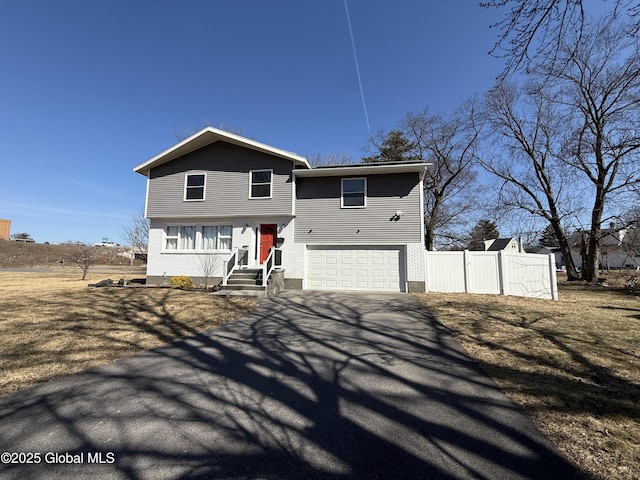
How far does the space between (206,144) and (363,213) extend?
27.7 feet

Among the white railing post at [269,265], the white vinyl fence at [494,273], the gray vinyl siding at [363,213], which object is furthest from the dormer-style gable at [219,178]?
the white vinyl fence at [494,273]

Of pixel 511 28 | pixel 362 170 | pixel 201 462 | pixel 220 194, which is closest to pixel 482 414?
pixel 201 462

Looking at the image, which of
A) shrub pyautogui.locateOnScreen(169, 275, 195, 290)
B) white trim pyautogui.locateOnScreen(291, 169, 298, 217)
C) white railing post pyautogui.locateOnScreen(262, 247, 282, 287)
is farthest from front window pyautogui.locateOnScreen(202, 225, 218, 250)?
white trim pyautogui.locateOnScreen(291, 169, 298, 217)

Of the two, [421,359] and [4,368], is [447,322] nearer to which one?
[421,359]

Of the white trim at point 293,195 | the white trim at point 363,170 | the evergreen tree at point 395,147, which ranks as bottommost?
the white trim at point 293,195

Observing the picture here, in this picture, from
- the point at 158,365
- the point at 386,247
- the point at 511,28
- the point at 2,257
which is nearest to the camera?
the point at 511,28

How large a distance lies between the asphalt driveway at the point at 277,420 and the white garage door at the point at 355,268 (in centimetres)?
770

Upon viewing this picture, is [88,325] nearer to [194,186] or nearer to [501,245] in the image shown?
[194,186]

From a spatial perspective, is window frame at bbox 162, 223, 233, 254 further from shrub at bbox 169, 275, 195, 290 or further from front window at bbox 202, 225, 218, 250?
shrub at bbox 169, 275, 195, 290

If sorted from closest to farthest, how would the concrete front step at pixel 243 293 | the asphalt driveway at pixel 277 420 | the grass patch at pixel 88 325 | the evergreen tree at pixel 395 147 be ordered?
1. the asphalt driveway at pixel 277 420
2. the grass patch at pixel 88 325
3. the concrete front step at pixel 243 293
4. the evergreen tree at pixel 395 147

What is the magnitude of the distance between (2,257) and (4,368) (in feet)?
136

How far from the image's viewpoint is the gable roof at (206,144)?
43.4 feet

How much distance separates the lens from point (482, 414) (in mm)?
2953

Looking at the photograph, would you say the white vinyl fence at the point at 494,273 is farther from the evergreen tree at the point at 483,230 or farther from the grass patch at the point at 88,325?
the evergreen tree at the point at 483,230
